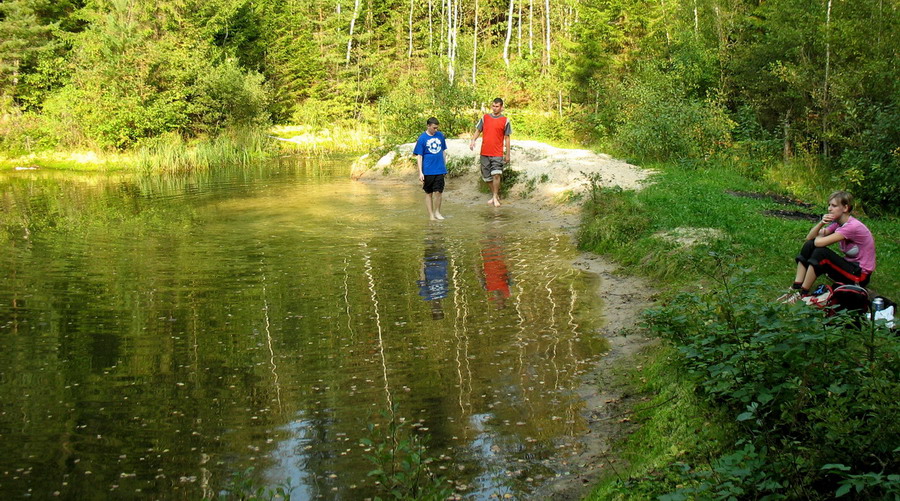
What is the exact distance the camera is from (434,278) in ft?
31.1

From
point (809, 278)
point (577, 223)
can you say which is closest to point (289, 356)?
point (809, 278)

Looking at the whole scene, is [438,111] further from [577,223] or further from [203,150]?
[577,223]

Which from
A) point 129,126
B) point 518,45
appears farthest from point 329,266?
point 518,45

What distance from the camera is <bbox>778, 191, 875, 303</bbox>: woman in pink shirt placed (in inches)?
262

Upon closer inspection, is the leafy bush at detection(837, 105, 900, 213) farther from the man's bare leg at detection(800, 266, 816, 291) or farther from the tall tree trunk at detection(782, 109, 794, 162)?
the man's bare leg at detection(800, 266, 816, 291)

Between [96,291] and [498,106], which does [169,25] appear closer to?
[498,106]

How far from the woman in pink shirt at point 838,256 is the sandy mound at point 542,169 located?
6.58 m

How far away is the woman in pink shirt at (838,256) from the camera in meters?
6.66

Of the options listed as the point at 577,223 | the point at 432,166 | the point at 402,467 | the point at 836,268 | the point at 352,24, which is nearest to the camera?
the point at 402,467

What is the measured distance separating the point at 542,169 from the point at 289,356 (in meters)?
10.3

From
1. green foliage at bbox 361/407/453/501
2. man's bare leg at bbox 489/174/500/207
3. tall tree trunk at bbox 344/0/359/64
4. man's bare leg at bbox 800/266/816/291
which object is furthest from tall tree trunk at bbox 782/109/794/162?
tall tree trunk at bbox 344/0/359/64

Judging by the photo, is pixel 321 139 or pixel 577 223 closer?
pixel 577 223

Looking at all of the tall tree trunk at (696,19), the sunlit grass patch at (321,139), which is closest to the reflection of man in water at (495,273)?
the tall tree trunk at (696,19)

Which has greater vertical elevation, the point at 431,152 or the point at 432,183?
the point at 431,152
